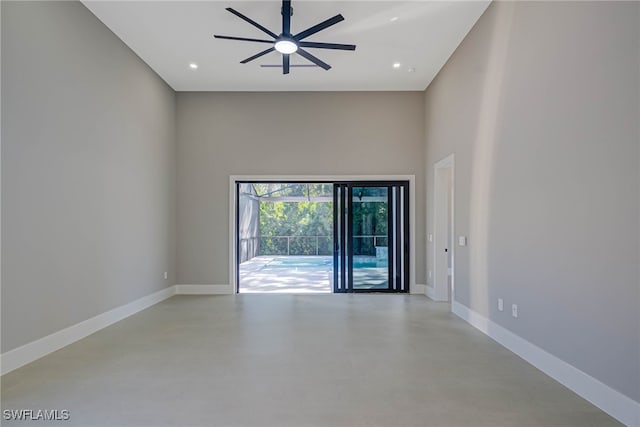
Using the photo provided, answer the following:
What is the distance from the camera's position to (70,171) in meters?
3.90

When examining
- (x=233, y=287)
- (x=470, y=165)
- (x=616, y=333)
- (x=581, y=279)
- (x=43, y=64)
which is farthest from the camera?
(x=233, y=287)

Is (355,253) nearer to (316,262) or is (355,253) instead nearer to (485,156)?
(485,156)

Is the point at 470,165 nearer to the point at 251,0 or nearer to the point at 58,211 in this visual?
the point at 251,0

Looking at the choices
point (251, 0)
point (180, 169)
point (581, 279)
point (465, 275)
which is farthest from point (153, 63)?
point (581, 279)

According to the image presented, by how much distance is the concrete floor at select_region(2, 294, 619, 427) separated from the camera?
2.39 m

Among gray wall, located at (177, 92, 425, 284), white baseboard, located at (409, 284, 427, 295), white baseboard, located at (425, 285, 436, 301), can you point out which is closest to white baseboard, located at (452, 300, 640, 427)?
white baseboard, located at (425, 285, 436, 301)

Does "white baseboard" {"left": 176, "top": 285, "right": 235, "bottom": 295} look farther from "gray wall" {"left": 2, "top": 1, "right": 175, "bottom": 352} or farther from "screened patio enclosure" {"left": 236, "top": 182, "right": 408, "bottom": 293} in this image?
"gray wall" {"left": 2, "top": 1, "right": 175, "bottom": 352}

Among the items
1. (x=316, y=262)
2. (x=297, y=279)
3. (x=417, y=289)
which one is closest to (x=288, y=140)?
(x=297, y=279)

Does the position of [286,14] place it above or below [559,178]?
above

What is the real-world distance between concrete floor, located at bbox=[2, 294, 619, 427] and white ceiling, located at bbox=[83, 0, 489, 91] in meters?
3.67

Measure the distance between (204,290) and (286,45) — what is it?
4.54 meters

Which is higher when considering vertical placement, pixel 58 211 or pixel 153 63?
pixel 153 63

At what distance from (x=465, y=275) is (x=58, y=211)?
4709 mm

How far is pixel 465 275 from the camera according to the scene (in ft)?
15.8
